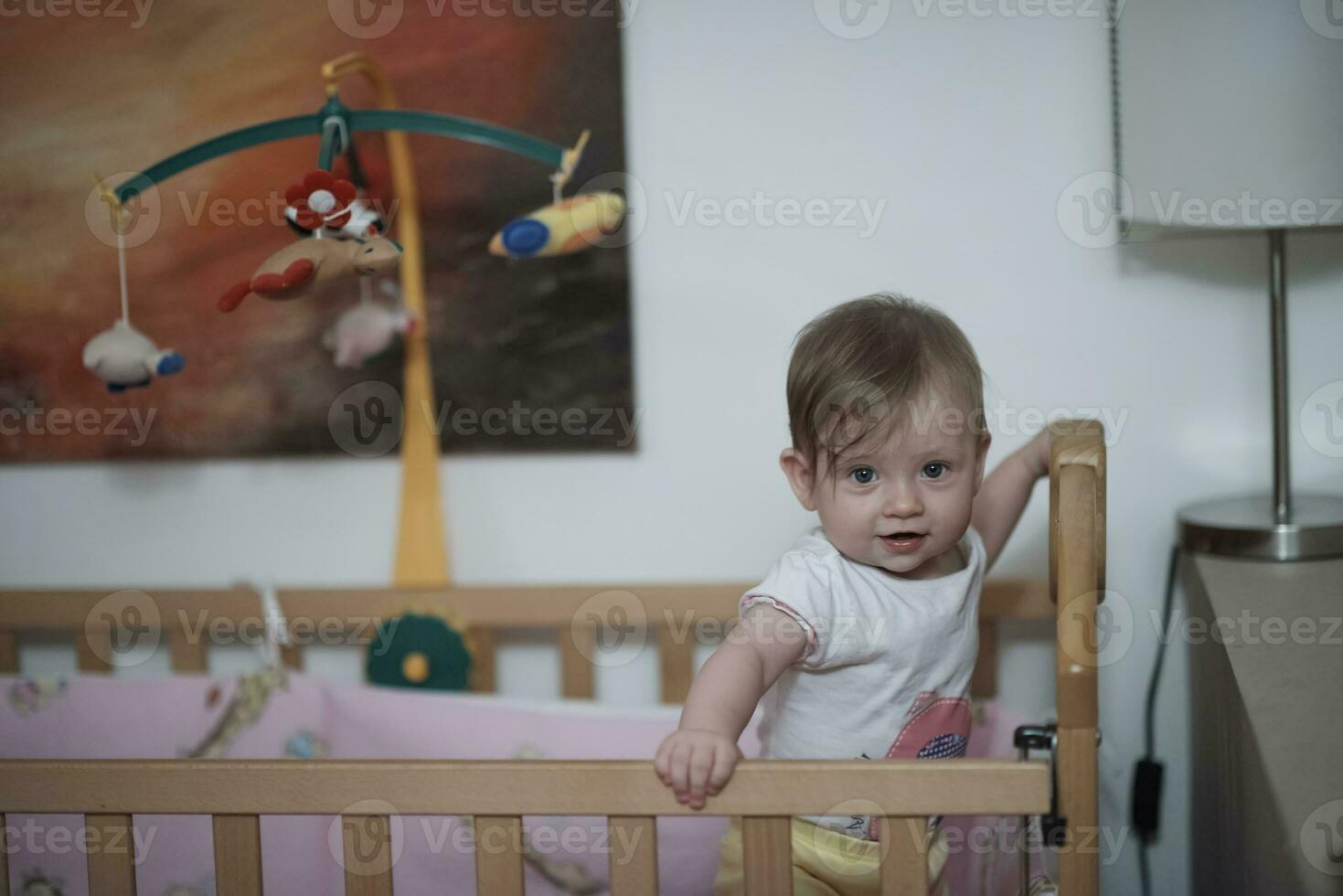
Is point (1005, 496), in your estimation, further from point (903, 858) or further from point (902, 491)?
point (903, 858)

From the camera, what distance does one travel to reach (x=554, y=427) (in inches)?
53.4

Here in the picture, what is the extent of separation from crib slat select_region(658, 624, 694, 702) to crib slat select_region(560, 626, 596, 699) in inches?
3.4

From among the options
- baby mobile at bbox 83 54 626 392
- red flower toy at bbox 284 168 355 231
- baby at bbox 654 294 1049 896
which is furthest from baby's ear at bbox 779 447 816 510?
red flower toy at bbox 284 168 355 231

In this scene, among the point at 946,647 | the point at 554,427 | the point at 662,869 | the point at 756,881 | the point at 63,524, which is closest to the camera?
the point at 756,881

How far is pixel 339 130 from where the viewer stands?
1152 mm

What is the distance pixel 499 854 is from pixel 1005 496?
561mm

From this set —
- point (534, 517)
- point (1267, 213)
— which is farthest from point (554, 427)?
point (1267, 213)

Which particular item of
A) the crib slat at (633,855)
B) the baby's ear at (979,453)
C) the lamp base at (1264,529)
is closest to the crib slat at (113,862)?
the crib slat at (633,855)

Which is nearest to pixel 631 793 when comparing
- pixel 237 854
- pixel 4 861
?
pixel 237 854

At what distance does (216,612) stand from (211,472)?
17cm


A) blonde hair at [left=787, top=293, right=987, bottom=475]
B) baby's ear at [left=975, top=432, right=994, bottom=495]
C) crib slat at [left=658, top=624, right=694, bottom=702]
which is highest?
blonde hair at [left=787, top=293, right=987, bottom=475]

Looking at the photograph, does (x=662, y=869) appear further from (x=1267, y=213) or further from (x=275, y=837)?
(x=1267, y=213)

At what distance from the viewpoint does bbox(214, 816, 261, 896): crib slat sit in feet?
2.79

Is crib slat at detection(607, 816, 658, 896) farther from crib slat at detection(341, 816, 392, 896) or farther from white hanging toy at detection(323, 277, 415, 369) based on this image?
white hanging toy at detection(323, 277, 415, 369)
